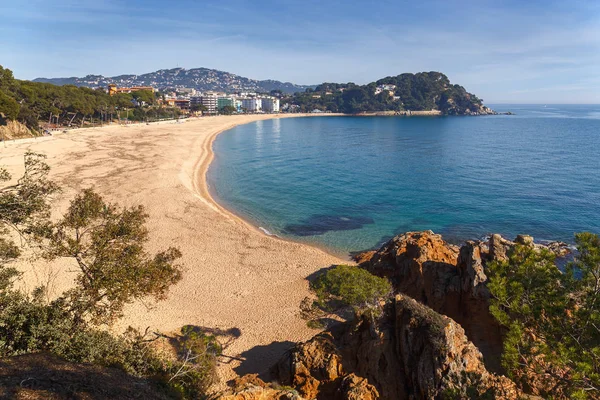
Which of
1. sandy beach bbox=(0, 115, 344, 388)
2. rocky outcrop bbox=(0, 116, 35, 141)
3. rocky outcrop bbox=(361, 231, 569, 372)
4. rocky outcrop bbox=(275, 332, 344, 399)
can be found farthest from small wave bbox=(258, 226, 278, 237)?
rocky outcrop bbox=(0, 116, 35, 141)

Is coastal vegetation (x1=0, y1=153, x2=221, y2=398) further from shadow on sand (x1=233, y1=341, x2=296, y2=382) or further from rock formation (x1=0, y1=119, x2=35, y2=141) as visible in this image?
rock formation (x1=0, y1=119, x2=35, y2=141)

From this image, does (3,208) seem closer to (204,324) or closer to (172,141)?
(204,324)

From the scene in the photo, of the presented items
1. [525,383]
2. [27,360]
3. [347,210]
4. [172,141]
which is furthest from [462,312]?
[172,141]

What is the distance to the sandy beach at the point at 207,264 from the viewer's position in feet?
55.1

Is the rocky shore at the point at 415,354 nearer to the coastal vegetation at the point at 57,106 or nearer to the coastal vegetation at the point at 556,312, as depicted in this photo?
the coastal vegetation at the point at 556,312

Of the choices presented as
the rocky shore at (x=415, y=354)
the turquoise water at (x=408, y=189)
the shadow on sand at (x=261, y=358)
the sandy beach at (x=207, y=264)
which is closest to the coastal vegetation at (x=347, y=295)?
the sandy beach at (x=207, y=264)

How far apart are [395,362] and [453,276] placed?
269 inches

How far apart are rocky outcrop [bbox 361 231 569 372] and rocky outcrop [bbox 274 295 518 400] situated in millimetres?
3182

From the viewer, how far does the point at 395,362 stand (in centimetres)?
1141

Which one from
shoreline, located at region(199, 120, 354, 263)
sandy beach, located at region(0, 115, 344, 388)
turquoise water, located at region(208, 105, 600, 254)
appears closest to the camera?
sandy beach, located at region(0, 115, 344, 388)

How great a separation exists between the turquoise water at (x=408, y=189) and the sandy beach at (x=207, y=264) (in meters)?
4.31

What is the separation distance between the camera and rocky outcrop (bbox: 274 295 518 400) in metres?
9.75

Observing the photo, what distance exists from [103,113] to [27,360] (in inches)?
4344

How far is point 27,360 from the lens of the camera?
867 centimetres
